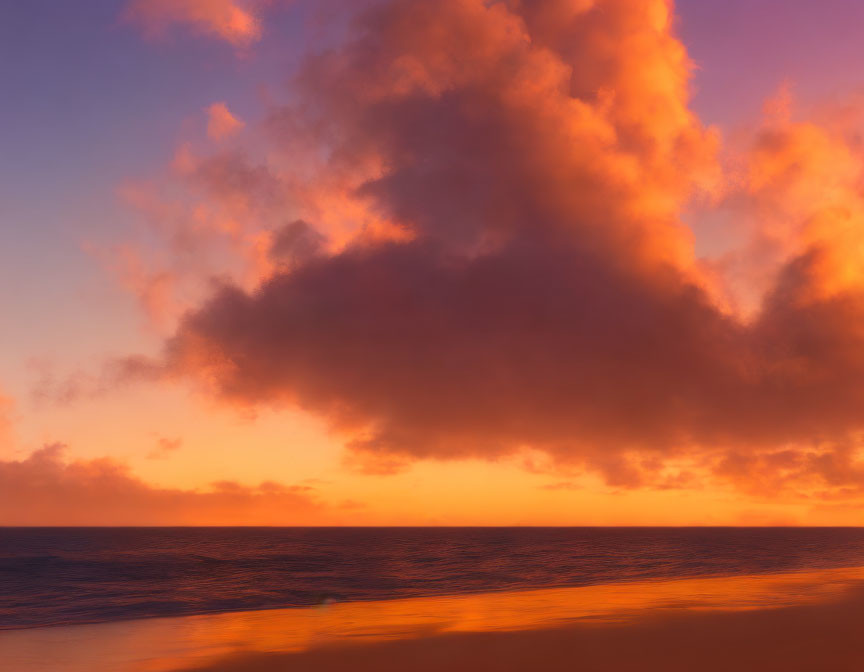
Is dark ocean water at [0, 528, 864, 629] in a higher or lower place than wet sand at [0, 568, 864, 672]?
lower

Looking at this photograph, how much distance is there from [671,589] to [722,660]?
59.1 feet

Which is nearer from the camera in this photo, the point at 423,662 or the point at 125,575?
the point at 423,662

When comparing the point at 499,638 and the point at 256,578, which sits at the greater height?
the point at 499,638

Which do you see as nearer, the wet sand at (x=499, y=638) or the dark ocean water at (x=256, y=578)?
the wet sand at (x=499, y=638)

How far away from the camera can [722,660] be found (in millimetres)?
15531

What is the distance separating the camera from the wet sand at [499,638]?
15.9 meters

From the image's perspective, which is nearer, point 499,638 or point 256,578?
point 499,638

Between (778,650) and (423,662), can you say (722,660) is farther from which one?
(423,662)

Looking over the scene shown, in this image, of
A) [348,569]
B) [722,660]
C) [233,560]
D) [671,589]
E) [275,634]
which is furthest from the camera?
[233,560]

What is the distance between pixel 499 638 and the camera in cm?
1898

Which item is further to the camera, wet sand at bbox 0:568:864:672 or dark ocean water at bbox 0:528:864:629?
dark ocean water at bbox 0:528:864:629

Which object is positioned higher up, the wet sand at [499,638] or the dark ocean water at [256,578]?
the wet sand at [499,638]

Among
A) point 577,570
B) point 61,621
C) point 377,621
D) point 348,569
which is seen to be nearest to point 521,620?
point 377,621

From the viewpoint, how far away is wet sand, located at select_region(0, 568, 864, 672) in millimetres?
15906
